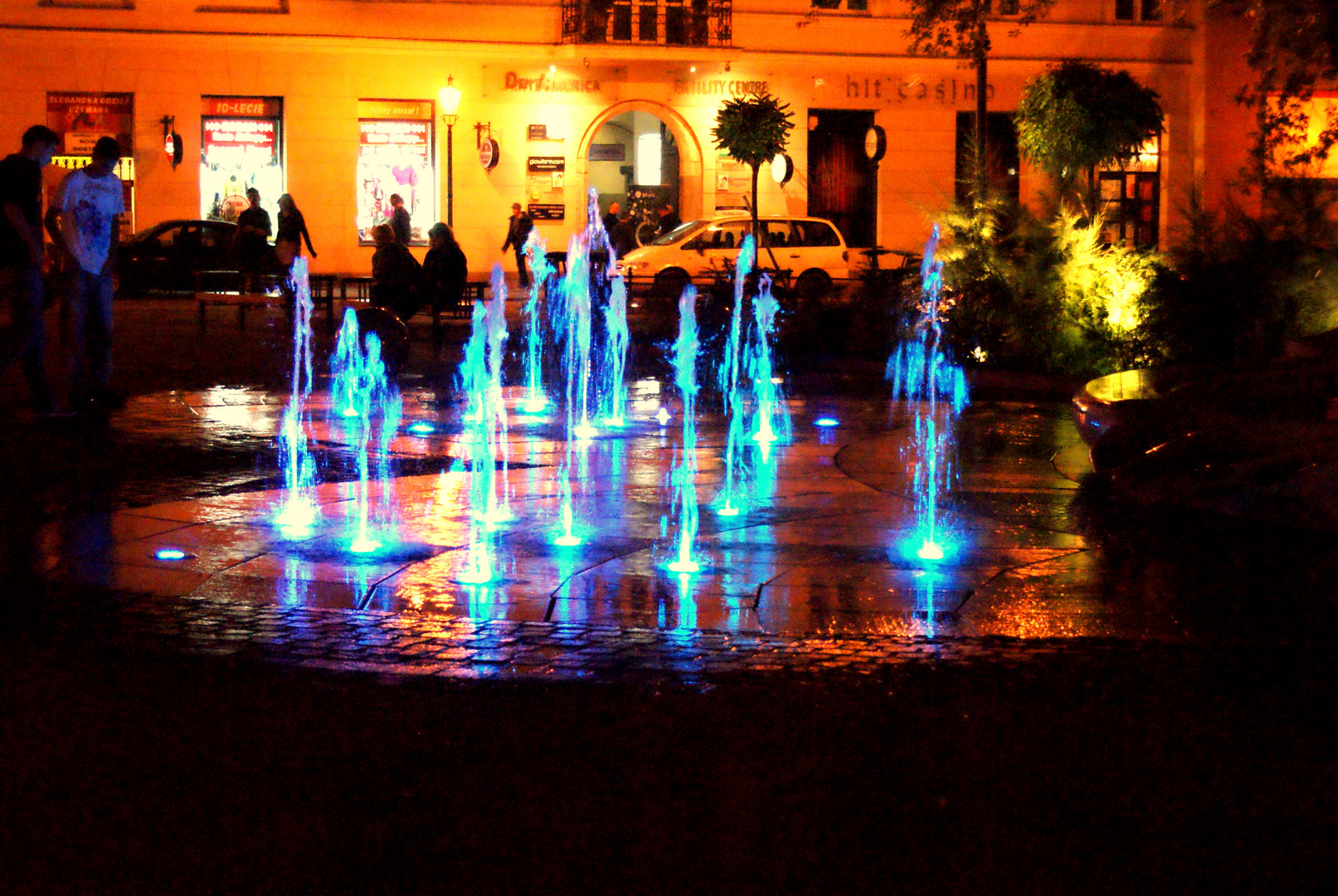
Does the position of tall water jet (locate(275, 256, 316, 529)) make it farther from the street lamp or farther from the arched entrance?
the arched entrance

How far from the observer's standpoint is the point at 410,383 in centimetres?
1405

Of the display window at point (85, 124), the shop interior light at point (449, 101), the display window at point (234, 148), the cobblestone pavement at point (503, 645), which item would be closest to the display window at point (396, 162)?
the display window at point (234, 148)

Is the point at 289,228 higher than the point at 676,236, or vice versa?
the point at 676,236

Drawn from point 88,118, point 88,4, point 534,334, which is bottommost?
point 534,334

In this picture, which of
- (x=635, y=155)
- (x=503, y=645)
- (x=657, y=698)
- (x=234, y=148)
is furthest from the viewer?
(x=635, y=155)

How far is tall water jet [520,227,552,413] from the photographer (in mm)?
13297

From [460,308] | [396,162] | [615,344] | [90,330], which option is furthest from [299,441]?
[396,162]

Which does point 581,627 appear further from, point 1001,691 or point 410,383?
point 410,383

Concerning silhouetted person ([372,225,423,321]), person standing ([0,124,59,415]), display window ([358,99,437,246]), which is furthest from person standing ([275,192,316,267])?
display window ([358,99,437,246])

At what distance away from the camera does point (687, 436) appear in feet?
35.1

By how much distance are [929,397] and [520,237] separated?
14.4m

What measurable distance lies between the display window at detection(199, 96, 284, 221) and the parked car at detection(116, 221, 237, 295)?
3359 mm

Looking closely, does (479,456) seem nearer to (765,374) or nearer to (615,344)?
(765,374)

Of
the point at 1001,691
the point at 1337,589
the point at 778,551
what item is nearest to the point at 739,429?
the point at 778,551
